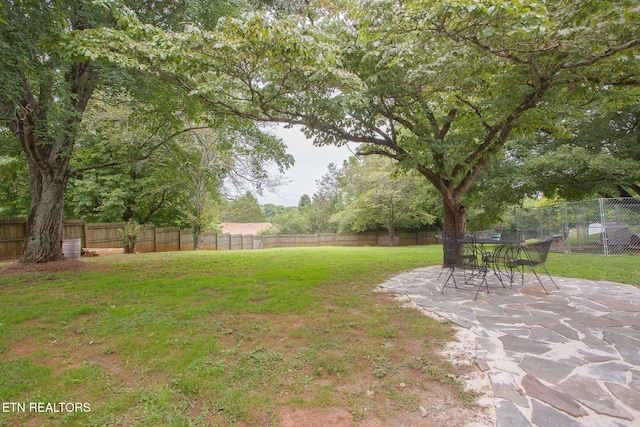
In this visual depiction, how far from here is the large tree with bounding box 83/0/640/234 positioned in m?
3.61

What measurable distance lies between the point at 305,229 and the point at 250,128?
27879 mm

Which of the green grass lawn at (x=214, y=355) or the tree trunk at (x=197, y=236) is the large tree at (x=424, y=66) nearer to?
the green grass lawn at (x=214, y=355)

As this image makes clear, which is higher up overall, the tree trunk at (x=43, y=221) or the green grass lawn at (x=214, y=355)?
the tree trunk at (x=43, y=221)

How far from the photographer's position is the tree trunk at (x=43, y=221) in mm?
6590

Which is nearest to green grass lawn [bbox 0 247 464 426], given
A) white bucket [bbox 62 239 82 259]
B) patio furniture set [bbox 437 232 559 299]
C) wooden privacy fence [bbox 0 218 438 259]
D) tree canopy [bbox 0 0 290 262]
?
patio furniture set [bbox 437 232 559 299]

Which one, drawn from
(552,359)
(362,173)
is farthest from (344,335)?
(362,173)

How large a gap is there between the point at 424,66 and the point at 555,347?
13.1ft

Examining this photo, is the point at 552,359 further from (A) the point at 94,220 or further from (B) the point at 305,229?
(B) the point at 305,229

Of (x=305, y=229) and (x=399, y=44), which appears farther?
(x=305, y=229)

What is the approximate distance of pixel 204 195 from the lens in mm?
→ 15039

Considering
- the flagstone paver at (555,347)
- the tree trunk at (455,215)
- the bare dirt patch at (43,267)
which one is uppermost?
the tree trunk at (455,215)

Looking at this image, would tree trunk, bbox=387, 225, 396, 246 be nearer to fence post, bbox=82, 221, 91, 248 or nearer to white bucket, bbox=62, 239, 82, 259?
fence post, bbox=82, 221, 91, 248

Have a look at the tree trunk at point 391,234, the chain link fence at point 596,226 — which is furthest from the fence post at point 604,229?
the tree trunk at point 391,234

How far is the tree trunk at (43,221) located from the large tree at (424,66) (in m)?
4.21
